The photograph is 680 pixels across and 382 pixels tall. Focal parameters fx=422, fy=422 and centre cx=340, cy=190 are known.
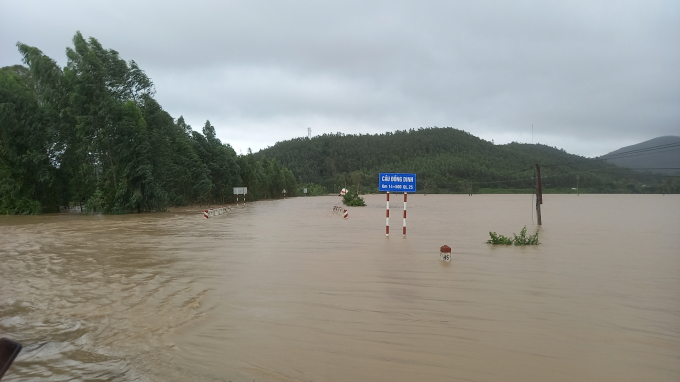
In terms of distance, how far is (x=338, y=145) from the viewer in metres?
163

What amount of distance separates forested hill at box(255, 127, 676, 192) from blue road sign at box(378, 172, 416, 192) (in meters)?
92.8

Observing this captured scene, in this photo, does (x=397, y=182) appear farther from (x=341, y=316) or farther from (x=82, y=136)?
(x=82, y=136)

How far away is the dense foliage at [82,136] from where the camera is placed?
Answer: 2877cm

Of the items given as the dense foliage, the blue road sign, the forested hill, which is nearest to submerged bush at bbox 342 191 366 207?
the dense foliage

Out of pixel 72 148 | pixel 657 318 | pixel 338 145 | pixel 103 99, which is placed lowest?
pixel 657 318

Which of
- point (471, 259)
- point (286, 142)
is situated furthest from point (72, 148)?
point (286, 142)

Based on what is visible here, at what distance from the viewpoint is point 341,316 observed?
19.2 ft

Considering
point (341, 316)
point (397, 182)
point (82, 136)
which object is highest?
point (82, 136)

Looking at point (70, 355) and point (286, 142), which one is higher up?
point (286, 142)

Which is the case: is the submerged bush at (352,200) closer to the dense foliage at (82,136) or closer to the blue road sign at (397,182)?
the dense foliage at (82,136)

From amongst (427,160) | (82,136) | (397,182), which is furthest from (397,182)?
(427,160)

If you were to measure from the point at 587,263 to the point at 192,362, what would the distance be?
9.59 meters

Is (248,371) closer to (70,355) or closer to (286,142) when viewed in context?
(70,355)

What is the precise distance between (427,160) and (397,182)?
127m
